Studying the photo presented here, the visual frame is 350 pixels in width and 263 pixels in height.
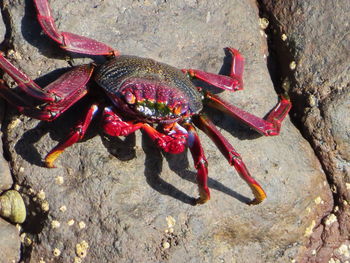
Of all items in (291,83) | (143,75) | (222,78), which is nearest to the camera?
(143,75)

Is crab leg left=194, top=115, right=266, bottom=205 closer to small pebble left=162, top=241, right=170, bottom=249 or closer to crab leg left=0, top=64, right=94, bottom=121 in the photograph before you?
small pebble left=162, top=241, right=170, bottom=249

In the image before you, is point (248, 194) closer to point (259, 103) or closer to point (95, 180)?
point (259, 103)

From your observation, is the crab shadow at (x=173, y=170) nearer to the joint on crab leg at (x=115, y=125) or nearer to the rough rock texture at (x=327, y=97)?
the joint on crab leg at (x=115, y=125)

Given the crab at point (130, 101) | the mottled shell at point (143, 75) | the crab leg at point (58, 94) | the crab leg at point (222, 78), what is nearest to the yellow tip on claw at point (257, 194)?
the crab at point (130, 101)

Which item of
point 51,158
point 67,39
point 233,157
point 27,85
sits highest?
point 67,39

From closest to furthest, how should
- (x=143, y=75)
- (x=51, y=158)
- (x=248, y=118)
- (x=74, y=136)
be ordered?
1. (x=74, y=136)
2. (x=51, y=158)
3. (x=143, y=75)
4. (x=248, y=118)

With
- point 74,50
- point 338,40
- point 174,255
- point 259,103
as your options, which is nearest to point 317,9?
point 338,40

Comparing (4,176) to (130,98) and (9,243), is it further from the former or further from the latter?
(130,98)

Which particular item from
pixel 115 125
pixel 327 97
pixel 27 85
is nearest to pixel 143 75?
pixel 115 125
